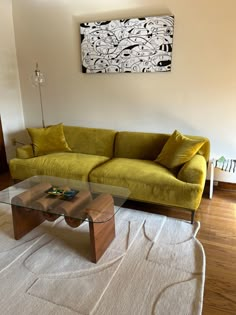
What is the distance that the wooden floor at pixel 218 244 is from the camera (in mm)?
1652

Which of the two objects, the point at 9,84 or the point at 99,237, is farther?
the point at 9,84

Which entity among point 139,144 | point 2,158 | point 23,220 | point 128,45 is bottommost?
point 23,220

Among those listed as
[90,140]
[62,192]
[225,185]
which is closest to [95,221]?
[62,192]

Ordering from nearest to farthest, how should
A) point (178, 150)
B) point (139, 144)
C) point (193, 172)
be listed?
point (193, 172), point (178, 150), point (139, 144)

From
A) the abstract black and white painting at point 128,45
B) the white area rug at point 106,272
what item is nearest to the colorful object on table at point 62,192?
the white area rug at point 106,272

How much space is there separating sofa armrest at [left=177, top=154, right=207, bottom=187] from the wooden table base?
81 cm

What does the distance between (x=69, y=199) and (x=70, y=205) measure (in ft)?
0.37

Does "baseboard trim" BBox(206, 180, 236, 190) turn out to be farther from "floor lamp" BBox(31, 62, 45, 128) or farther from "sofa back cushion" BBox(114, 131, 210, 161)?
"floor lamp" BBox(31, 62, 45, 128)

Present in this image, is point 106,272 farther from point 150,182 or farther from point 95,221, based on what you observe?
point 150,182

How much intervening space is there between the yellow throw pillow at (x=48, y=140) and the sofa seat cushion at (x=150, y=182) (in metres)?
0.83

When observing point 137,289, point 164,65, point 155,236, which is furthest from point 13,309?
point 164,65

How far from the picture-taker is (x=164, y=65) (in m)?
3.20

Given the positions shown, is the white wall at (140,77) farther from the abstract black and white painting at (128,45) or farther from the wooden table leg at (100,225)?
the wooden table leg at (100,225)

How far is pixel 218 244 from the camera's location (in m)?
2.21
